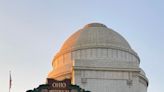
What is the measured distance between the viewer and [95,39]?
13300 centimetres

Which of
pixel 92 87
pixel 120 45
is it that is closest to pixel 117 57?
pixel 120 45

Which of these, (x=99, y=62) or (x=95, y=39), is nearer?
(x=99, y=62)

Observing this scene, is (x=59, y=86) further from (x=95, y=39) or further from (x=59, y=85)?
(x=95, y=39)

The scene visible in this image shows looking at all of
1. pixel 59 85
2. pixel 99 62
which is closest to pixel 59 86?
pixel 59 85

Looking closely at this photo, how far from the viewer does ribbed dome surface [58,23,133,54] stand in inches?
5169

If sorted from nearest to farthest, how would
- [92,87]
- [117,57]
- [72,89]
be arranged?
[72,89]
[92,87]
[117,57]

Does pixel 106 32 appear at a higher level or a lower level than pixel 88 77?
higher

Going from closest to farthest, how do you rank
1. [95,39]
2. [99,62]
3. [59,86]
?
[59,86]
[99,62]
[95,39]

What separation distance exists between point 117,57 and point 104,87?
35.9ft

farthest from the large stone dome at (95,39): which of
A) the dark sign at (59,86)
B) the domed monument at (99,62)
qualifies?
the dark sign at (59,86)

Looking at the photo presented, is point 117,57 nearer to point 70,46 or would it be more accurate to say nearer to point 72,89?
point 70,46

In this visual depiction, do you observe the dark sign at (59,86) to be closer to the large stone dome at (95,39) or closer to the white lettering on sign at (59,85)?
the white lettering on sign at (59,85)

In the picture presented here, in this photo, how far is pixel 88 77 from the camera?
12125cm

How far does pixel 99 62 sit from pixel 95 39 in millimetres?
9660
